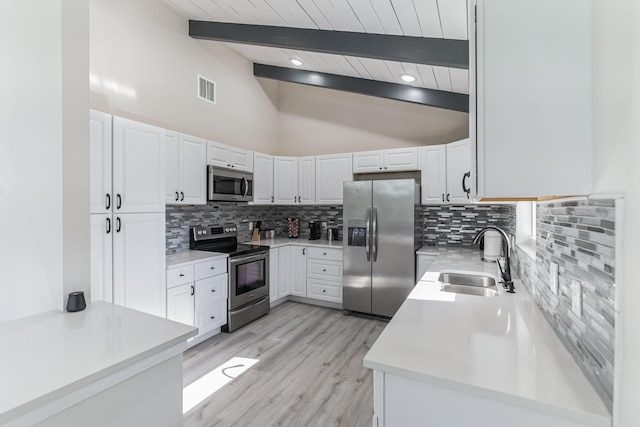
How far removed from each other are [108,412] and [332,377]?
1.84m

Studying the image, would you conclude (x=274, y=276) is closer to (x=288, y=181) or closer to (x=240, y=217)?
(x=240, y=217)

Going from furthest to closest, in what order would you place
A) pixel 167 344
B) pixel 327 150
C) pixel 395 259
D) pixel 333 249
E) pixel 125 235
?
1. pixel 327 150
2. pixel 333 249
3. pixel 395 259
4. pixel 125 235
5. pixel 167 344

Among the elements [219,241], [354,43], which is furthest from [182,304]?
[354,43]

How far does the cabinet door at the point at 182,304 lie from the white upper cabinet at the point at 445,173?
2.86 m

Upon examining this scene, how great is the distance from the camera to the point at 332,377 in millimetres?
2422

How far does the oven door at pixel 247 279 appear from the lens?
3.28 m

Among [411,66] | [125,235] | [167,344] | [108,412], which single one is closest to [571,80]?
[167,344]

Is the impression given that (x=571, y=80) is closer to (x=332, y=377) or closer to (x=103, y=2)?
(x=332, y=377)

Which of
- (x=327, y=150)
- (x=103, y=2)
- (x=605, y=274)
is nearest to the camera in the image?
(x=605, y=274)

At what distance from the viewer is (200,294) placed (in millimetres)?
2951

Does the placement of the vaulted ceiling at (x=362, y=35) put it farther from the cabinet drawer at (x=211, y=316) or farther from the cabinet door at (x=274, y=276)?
the cabinet drawer at (x=211, y=316)

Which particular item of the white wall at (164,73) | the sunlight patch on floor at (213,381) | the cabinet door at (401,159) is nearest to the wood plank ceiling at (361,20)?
the white wall at (164,73)

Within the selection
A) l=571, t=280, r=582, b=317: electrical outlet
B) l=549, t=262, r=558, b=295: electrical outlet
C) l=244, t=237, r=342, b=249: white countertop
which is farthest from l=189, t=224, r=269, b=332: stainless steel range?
l=571, t=280, r=582, b=317: electrical outlet

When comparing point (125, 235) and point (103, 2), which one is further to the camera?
point (103, 2)
